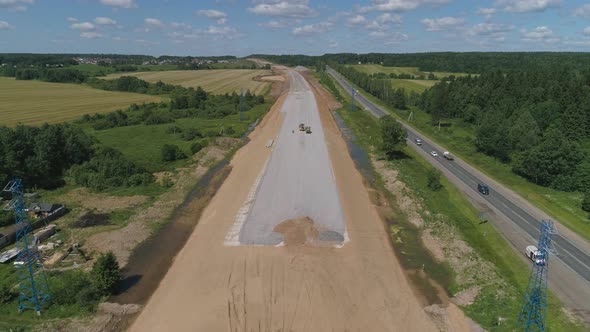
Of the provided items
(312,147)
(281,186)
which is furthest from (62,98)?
(281,186)

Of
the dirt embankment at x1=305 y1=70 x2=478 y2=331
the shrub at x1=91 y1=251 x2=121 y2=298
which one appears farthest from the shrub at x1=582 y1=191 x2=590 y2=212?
the shrub at x1=91 y1=251 x2=121 y2=298

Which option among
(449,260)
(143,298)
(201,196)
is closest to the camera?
(143,298)

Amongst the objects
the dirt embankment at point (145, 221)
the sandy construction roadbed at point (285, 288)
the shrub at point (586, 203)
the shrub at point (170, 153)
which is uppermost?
the shrub at point (170, 153)

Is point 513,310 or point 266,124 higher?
point 266,124

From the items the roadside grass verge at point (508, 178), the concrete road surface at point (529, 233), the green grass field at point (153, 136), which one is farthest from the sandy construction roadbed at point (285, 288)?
the green grass field at point (153, 136)

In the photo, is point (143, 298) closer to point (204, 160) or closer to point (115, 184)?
point (115, 184)

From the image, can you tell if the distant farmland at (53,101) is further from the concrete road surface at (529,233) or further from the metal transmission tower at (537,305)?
the metal transmission tower at (537,305)

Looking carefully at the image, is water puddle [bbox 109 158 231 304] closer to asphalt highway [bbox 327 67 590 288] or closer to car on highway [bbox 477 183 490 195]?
asphalt highway [bbox 327 67 590 288]
